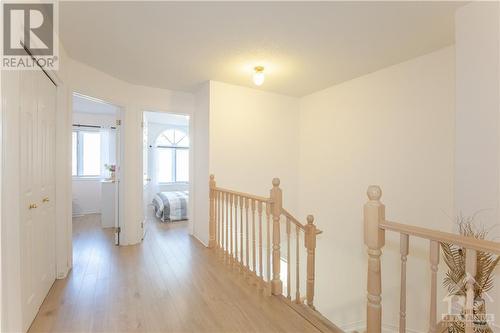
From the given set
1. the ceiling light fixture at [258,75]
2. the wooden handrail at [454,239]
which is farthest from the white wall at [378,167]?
the wooden handrail at [454,239]

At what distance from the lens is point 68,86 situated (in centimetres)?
268

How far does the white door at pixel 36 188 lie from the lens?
171 centimetres

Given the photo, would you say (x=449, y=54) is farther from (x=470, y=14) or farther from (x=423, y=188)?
(x=423, y=188)

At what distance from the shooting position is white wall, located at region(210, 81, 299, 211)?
3627 millimetres

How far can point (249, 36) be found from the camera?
7.65 feet

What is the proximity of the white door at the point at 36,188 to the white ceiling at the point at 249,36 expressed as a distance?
0.67 meters

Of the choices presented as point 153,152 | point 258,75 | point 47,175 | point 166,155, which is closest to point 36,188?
point 47,175

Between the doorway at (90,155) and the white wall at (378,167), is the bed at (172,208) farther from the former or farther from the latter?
A: the white wall at (378,167)

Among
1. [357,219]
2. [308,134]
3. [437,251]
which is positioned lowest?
[357,219]

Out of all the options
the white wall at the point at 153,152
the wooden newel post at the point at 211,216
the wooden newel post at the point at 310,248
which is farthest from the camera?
the white wall at the point at 153,152

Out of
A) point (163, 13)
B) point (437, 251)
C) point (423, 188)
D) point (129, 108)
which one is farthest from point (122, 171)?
point (423, 188)

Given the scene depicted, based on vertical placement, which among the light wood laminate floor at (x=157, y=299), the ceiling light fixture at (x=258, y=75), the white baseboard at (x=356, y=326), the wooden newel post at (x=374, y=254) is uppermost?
the ceiling light fixture at (x=258, y=75)

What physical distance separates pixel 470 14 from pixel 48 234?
4021 mm

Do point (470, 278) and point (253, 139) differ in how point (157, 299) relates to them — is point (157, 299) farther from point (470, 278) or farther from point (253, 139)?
point (253, 139)
